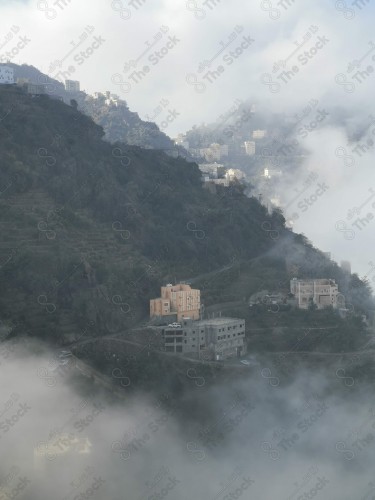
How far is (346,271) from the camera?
22.2 meters

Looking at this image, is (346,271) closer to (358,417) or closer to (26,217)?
(358,417)

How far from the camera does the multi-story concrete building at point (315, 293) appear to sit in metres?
18.9

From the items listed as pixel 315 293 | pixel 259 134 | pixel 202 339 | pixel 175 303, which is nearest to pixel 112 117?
pixel 259 134

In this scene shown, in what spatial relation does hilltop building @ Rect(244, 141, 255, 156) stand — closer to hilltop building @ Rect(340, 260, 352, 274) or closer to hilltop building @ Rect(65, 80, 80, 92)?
hilltop building @ Rect(65, 80, 80, 92)

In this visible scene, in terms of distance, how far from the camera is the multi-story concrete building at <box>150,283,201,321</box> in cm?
1738

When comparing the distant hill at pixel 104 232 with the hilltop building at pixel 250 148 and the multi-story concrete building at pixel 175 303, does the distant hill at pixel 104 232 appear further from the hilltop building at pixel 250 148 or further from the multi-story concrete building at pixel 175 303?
the hilltop building at pixel 250 148

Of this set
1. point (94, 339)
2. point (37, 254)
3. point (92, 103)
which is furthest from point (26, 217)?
point (92, 103)

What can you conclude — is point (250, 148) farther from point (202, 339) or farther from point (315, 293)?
point (202, 339)

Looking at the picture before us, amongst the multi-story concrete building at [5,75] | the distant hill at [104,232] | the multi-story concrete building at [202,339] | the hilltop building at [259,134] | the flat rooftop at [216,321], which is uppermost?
the hilltop building at [259,134]

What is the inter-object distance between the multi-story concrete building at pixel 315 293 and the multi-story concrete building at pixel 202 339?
7.46ft

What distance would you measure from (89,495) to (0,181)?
8.59 metres

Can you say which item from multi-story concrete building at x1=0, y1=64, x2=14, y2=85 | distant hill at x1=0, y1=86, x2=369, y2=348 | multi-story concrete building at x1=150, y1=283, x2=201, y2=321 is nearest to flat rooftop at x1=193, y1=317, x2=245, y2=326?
multi-story concrete building at x1=150, y1=283, x2=201, y2=321

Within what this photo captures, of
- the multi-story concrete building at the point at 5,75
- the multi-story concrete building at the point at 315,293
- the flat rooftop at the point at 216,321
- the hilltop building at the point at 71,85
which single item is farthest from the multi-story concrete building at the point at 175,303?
the hilltop building at the point at 71,85

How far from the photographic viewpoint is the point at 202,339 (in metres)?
16.9
